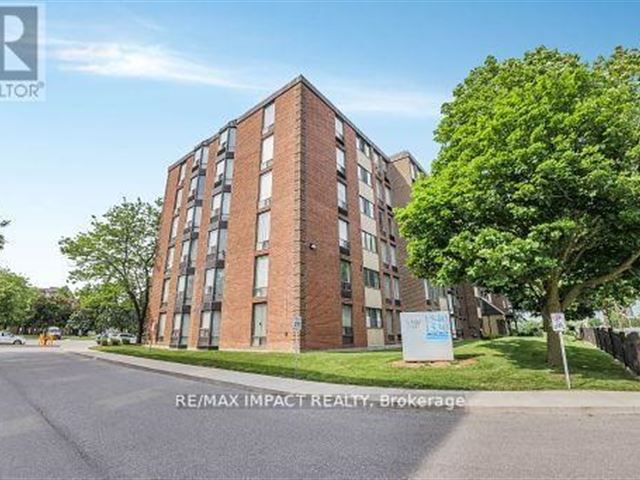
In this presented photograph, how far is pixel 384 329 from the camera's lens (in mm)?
31328

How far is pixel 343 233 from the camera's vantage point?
29.3m

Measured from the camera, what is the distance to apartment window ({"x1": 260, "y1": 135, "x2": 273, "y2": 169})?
28.7 metres

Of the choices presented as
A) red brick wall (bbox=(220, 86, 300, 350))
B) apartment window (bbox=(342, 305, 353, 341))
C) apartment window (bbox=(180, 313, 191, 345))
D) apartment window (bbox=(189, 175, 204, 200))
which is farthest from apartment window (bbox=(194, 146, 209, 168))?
apartment window (bbox=(342, 305, 353, 341))

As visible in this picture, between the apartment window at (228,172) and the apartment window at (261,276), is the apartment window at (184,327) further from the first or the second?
the apartment window at (228,172)

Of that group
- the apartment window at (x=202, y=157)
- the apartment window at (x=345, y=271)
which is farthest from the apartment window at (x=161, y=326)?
the apartment window at (x=345, y=271)

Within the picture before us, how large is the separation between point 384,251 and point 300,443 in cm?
2889

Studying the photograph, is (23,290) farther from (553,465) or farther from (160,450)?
(553,465)

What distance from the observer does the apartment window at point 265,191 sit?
27700mm

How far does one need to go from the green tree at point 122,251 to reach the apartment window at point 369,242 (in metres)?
23.3

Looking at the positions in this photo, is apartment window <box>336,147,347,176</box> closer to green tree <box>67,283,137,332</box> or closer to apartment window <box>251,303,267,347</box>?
apartment window <box>251,303,267,347</box>

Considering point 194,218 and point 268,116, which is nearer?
point 268,116

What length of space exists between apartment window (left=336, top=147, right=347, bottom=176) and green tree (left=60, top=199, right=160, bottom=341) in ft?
74.2

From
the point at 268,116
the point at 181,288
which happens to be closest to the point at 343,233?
the point at 268,116

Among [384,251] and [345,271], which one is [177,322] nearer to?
[345,271]
